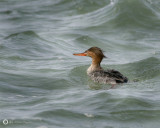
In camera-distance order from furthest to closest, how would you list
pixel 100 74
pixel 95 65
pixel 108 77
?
pixel 95 65 < pixel 100 74 < pixel 108 77

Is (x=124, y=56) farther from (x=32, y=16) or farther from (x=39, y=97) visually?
(x=32, y=16)

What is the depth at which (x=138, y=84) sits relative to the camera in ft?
32.8

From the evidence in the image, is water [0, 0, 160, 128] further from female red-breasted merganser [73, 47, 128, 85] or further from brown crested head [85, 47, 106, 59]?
brown crested head [85, 47, 106, 59]

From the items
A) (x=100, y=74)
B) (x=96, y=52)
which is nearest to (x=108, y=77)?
(x=100, y=74)

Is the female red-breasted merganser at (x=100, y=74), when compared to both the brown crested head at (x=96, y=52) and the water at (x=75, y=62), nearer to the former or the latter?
the brown crested head at (x=96, y=52)

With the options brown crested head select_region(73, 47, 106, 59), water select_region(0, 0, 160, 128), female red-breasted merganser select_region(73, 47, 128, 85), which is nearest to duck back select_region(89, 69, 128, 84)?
female red-breasted merganser select_region(73, 47, 128, 85)

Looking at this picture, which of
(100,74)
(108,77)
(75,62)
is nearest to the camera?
(108,77)

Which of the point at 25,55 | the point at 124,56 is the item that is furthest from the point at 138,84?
the point at 25,55

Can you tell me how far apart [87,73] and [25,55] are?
2130 mm

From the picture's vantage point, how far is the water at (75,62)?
8125 millimetres

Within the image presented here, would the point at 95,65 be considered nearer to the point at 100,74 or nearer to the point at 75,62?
the point at 100,74

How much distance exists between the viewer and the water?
812 centimetres

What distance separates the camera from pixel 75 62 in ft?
39.5

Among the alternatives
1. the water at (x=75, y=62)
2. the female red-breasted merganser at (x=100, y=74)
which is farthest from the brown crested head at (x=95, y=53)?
the water at (x=75, y=62)
